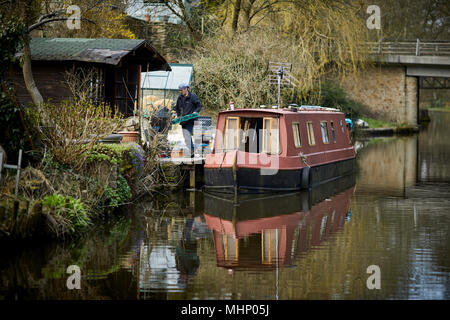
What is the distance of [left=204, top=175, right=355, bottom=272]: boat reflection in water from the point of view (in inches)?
387

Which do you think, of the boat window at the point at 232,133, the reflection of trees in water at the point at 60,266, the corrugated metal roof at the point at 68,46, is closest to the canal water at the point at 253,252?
the reflection of trees in water at the point at 60,266

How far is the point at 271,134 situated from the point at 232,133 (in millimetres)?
878

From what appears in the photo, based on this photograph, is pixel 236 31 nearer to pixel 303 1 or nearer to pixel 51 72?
pixel 303 1

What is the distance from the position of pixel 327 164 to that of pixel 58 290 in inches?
471

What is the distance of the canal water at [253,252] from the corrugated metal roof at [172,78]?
9457mm

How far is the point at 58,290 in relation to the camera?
7.91m

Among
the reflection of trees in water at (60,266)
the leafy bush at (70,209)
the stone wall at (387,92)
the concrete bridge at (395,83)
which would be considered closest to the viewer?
the reflection of trees in water at (60,266)

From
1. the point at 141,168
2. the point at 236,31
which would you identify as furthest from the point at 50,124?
the point at 236,31

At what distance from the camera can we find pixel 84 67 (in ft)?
61.7

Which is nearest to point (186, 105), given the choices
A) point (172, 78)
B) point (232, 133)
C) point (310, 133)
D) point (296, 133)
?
point (232, 133)

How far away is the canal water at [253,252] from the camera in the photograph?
798 centimetres

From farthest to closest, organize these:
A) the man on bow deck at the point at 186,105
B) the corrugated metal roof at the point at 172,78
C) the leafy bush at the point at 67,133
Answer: the corrugated metal roof at the point at 172,78, the man on bow deck at the point at 186,105, the leafy bush at the point at 67,133

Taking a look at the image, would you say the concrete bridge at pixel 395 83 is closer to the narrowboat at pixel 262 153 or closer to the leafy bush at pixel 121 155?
the narrowboat at pixel 262 153

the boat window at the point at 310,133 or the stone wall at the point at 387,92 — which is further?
the stone wall at the point at 387,92
